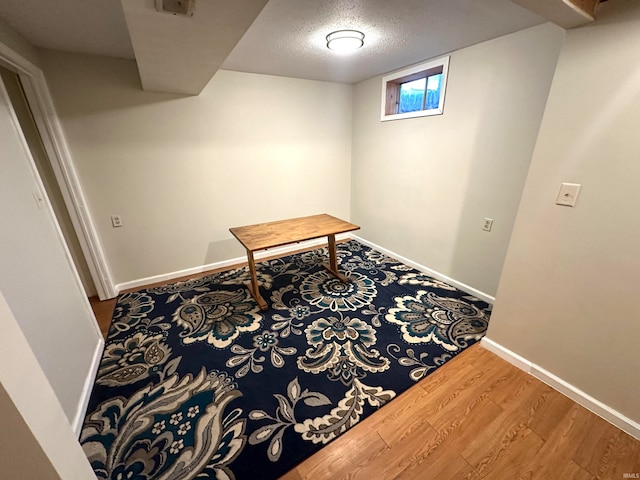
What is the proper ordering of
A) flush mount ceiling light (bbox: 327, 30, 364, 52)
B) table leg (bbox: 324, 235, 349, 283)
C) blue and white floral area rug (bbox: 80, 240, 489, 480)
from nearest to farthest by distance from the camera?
blue and white floral area rug (bbox: 80, 240, 489, 480) < flush mount ceiling light (bbox: 327, 30, 364, 52) < table leg (bbox: 324, 235, 349, 283)

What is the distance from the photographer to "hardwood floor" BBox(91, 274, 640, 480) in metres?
1.19

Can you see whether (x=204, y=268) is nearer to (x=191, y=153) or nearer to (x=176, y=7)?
(x=191, y=153)

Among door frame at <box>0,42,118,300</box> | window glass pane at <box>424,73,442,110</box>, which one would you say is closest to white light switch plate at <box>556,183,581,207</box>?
window glass pane at <box>424,73,442,110</box>

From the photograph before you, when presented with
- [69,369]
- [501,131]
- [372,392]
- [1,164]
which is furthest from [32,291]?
[501,131]

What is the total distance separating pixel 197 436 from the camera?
4.42ft

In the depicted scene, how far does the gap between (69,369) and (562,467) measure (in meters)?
2.59

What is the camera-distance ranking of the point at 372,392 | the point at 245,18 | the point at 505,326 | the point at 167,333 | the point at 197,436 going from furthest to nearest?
the point at 167,333 → the point at 505,326 → the point at 372,392 → the point at 197,436 → the point at 245,18

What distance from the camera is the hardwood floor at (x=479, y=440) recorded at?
1.19 meters

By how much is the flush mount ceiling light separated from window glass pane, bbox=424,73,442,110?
3.23 feet

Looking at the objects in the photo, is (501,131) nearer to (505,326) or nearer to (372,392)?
(505,326)

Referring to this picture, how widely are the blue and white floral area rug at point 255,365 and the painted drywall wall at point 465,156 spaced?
51 cm

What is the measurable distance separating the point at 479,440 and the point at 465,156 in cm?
217

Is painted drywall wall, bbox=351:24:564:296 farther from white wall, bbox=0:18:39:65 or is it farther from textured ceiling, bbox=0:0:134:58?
white wall, bbox=0:18:39:65

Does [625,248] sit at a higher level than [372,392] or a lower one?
higher
